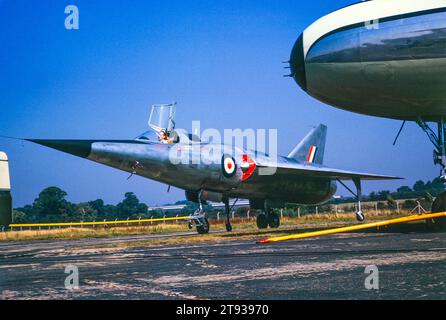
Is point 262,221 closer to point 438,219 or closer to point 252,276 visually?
point 438,219

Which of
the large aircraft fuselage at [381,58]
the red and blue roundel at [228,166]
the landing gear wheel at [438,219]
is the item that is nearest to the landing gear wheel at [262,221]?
the red and blue roundel at [228,166]

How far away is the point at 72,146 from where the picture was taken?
15484 millimetres

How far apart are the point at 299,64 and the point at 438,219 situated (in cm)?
621

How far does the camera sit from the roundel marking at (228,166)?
19812 mm

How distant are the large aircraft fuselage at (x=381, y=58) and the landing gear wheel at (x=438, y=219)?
2.58 m

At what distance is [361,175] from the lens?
25641 millimetres

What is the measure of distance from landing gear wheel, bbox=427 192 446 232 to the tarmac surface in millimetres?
4835

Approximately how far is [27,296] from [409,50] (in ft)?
36.5

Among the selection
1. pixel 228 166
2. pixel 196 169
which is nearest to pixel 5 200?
pixel 196 169

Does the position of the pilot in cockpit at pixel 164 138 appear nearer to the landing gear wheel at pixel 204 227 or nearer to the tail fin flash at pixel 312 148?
the landing gear wheel at pixel 204 227

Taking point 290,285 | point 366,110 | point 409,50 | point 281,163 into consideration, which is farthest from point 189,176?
point 290,285
